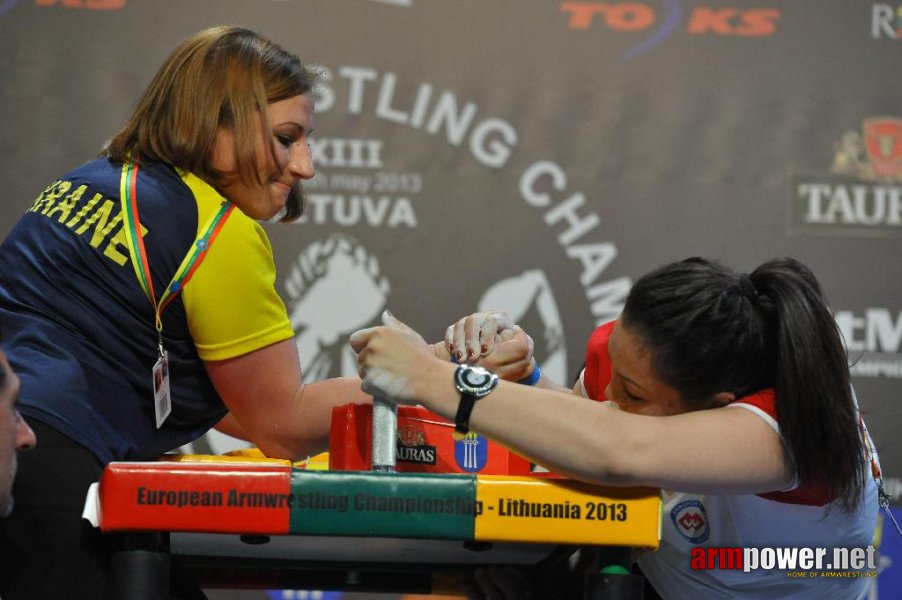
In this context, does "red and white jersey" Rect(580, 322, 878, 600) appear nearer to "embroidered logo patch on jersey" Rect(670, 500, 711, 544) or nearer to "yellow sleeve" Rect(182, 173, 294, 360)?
"embroidered logo patch on jersey" Rect(670, 500, 711, 544)

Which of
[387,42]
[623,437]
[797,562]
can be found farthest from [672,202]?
[623,437]

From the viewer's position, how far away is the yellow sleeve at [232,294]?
61.3 inches

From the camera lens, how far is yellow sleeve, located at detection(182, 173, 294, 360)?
5.11 ft

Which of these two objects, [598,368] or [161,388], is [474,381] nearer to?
[161,388]

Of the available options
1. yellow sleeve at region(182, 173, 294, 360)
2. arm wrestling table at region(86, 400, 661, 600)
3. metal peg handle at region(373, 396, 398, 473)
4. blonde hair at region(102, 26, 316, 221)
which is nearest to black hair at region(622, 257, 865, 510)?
arm wrestling table at region(86, 400, 661, 600)

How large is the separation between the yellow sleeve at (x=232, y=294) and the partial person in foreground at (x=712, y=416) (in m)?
0.17

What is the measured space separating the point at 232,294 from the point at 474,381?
38cm

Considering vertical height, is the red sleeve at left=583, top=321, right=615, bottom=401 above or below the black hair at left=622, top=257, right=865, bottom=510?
above

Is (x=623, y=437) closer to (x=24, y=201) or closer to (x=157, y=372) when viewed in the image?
(x=157, y=372)

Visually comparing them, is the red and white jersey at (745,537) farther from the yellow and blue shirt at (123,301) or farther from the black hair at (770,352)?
the yellow and blue shirt at (123,301)

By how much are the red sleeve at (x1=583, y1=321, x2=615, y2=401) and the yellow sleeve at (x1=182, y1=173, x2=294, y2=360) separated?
0.61 metres

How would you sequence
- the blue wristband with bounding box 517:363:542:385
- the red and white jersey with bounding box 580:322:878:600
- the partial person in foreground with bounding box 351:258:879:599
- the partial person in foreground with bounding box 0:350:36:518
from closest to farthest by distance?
the partial person in foreground with bounding box 0:350:36:518, the partial person in foreground with bounding box 351:258:879:599, the red and white jersey with bounding box 580:322:878:600, the blue wristband with bounding box 517:363:542:385

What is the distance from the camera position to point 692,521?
1.66 meters

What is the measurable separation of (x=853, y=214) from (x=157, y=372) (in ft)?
7.39
